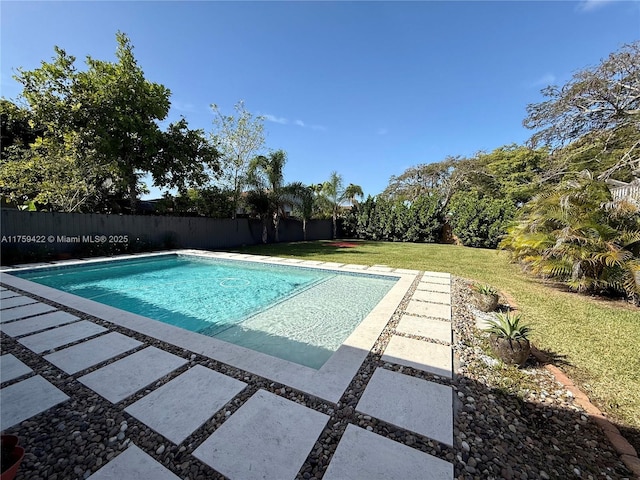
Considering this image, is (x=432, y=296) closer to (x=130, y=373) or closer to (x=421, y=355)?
(x=421, y=355)

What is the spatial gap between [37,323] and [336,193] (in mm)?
18374

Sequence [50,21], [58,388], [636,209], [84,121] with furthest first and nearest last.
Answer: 1. [84,121]
2. [50,21]
3. [636,209]
4. [58,388]

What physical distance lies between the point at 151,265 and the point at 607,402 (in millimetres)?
10958

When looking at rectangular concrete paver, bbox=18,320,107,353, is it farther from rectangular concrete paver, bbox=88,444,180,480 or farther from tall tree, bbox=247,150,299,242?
tall tree, bbox=247,150,299,242

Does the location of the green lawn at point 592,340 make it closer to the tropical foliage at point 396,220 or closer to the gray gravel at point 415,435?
the gray gravel at point 415,435

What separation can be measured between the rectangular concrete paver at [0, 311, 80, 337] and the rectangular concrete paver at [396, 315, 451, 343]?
4.71 m

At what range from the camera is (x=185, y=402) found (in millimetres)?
2021

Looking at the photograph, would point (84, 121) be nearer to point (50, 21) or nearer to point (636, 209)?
point (50, 21)

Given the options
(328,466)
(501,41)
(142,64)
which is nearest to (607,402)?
(328,466)

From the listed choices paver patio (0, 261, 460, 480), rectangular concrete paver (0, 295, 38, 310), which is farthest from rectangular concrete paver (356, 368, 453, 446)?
rectangular concrete paver (0, 295, 38, 310)

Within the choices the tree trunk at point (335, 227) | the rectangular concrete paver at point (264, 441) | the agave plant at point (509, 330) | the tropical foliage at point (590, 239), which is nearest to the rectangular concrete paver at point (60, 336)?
the rectangular concrete paver at point (264, 441)

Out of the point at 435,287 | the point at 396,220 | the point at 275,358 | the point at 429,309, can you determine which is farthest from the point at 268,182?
the point at 275,358

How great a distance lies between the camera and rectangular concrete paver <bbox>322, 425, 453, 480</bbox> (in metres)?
1.46

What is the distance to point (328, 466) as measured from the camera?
4.95 ft
